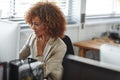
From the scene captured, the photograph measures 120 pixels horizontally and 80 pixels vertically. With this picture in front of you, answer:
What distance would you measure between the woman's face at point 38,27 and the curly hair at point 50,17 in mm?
31

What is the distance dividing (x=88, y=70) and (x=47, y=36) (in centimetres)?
49

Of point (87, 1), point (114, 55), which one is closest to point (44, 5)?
point (114, 55)

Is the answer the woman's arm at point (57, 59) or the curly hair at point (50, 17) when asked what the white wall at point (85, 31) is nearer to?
the curly hair at point (50, 17)

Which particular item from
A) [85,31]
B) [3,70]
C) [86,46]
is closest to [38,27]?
[3,70]

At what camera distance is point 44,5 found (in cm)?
218

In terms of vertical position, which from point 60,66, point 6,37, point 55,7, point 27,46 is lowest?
point 60,66

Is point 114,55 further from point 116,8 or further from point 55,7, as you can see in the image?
point 116,8

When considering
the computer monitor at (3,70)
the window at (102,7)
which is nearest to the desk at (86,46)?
the window at (102,7)

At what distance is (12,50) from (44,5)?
908 mm

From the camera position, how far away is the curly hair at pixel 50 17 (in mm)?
2123

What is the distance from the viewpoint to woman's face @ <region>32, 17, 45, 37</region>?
6.83 ft

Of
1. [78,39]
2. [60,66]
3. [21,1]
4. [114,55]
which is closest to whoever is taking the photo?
[114,55]

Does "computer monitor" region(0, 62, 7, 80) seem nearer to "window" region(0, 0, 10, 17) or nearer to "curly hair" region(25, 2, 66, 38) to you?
"curly hair" region(25, 2, 66, 38)

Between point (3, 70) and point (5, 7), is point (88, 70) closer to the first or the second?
point (3, 70)
